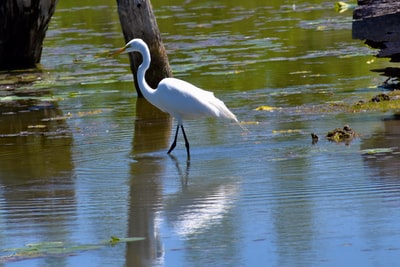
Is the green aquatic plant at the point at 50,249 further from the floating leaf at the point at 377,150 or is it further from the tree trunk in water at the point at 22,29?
the tree trunk in water at the point at 22,29

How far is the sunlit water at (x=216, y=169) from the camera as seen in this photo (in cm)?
728

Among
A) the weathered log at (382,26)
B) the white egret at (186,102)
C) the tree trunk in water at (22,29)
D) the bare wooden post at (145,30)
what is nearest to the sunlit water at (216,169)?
the white egret at (186,102)

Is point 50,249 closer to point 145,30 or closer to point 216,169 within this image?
point 216,169

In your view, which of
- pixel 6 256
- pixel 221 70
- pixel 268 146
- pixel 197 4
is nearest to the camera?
pixel 6 256

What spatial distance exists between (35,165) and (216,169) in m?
2.14

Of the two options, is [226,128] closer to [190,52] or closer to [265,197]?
[265,197]

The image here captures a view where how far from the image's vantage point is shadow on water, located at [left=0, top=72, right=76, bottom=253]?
8648 millimetres

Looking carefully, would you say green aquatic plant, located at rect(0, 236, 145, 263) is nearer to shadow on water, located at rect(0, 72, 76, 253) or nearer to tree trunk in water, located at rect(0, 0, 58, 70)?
shadow on water, located at rect(0, 72, 76, 253)

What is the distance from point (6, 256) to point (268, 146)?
4.39m

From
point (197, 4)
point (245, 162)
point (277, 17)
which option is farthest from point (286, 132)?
point (197, 4)

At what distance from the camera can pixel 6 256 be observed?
24.1 feet

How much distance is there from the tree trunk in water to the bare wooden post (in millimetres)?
4386

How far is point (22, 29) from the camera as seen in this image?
64.5 feet

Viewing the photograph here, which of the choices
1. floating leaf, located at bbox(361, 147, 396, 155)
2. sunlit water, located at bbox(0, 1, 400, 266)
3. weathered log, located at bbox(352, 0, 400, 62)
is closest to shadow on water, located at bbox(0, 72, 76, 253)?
sunlit water, located at bbox(0, 1, 400, 266)
